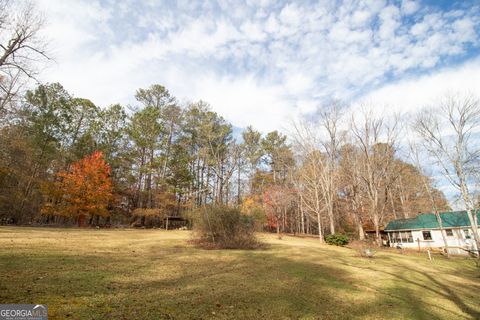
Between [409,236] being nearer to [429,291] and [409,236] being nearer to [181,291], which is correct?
[429,291]

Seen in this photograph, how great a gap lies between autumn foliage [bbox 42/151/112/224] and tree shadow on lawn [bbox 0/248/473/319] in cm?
2216

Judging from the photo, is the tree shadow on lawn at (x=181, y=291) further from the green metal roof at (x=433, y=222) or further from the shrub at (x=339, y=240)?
the green metal roof at (x=433, y=222)

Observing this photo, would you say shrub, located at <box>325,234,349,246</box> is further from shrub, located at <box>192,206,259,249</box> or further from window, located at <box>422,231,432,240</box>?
window, located at <box>422,231,432,240</box>

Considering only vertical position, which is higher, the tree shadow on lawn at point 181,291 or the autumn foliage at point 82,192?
the autumn foliage at point 82,192

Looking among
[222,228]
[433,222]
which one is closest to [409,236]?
[433,222]

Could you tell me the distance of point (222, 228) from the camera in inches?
542

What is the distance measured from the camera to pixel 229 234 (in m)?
13.9

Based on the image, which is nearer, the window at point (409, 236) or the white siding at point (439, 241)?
the white siding at point (439, 241)

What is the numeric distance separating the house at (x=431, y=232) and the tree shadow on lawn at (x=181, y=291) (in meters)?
24.2

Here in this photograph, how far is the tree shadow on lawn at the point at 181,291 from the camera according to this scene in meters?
4.27

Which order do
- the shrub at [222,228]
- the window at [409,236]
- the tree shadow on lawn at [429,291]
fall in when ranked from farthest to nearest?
the window at [409,236]
the shrub at [222,228]
the tree shadow on lawn at [429,291]

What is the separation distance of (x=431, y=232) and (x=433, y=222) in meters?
1.19

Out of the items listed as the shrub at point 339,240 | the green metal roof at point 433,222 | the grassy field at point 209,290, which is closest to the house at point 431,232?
the green metal roof at point 433,222

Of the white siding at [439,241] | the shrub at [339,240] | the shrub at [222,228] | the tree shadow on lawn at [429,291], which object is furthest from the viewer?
the white siding at [439,241]
